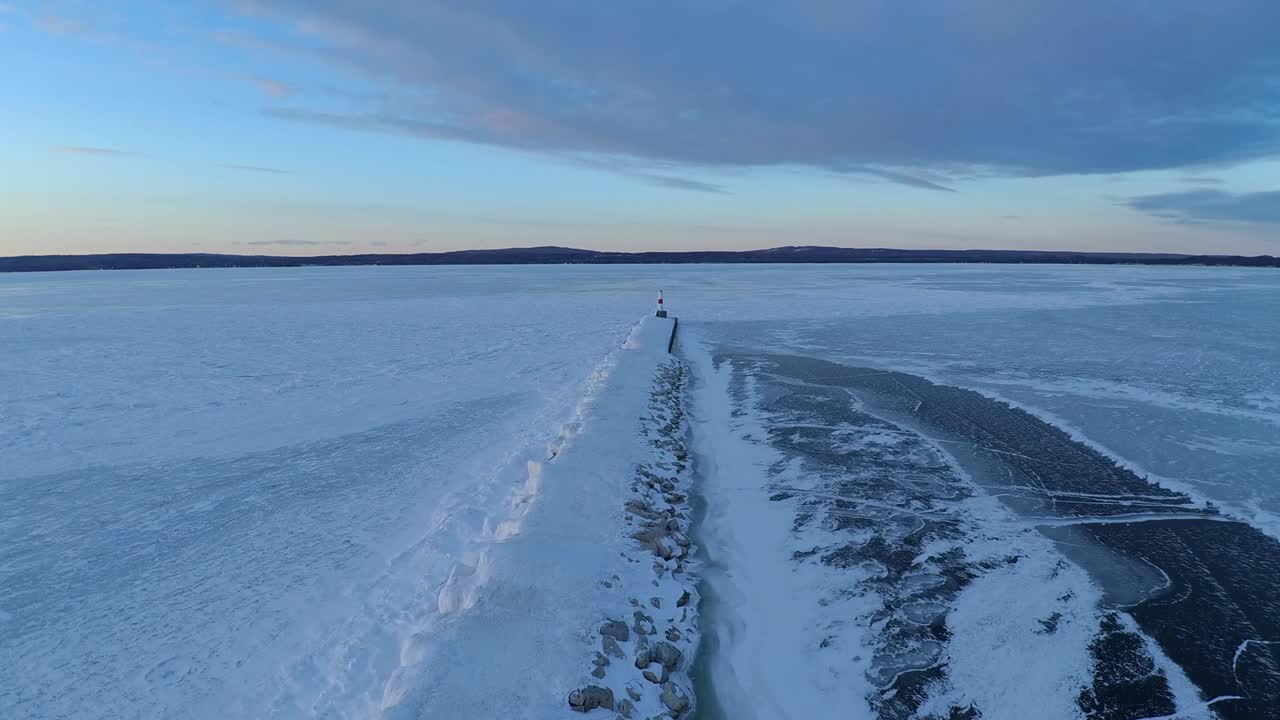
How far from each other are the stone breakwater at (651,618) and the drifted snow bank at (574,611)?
0.04 feet

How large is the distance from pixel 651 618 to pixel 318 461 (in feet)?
18.9

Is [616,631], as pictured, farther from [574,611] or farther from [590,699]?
[590,699]

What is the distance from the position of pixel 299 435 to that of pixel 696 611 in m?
7.36

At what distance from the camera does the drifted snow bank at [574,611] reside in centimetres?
414

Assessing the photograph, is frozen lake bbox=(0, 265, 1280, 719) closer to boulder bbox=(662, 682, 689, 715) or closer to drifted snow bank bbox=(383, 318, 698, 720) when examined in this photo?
drifted snow bank bbox=(383, 318, 698, 720)

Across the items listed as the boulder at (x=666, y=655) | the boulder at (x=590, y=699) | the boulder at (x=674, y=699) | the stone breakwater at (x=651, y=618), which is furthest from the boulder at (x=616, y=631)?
the boulder at (x=590, y=699)

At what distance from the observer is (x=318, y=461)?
870 centimetres

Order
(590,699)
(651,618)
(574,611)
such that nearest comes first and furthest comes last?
(590,699), (574,611), (651,618)

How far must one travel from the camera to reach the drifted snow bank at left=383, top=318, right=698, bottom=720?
4.14 m

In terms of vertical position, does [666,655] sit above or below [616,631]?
below

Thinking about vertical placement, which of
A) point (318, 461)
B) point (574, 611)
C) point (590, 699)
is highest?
point (318, 461)

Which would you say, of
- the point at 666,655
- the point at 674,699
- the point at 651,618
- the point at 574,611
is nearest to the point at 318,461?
the point at 574,611

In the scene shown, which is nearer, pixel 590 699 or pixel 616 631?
pixel 590 699

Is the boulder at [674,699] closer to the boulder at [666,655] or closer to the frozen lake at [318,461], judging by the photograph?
the boulder at [666,655]
